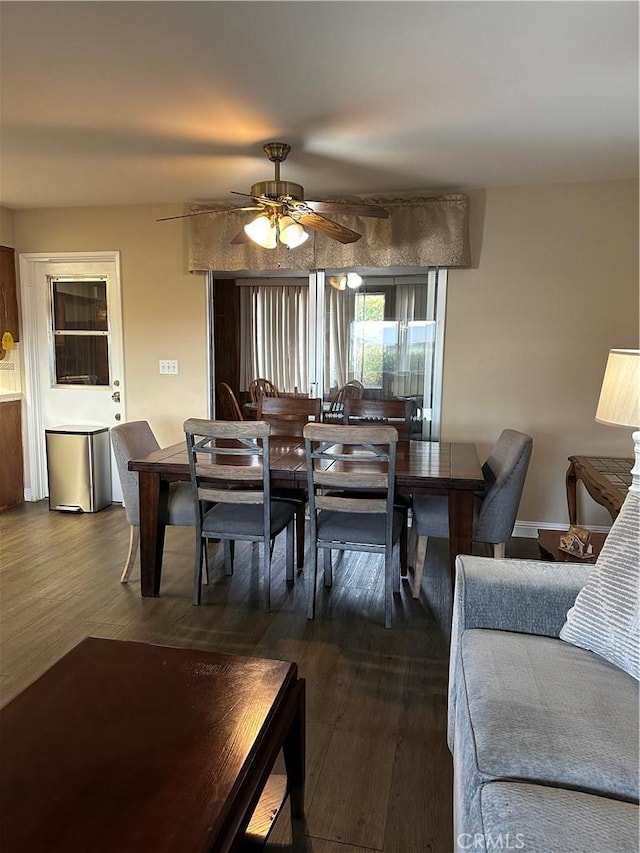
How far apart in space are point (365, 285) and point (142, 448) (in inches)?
84.3

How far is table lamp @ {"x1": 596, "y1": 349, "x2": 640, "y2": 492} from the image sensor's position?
1.81 metres

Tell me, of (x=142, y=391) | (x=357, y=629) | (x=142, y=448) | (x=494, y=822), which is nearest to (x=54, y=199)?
(x=142, y=391)

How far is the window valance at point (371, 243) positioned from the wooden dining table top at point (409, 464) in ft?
4.81

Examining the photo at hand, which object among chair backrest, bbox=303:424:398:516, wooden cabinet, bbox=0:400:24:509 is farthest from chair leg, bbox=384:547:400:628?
wooden cabinet, bbox=0:400:24:509

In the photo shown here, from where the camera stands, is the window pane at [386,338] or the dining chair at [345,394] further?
the dining chair at [345,394]

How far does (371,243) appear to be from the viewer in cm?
406

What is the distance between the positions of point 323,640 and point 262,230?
216 centimetres

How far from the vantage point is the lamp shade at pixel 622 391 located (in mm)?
1824

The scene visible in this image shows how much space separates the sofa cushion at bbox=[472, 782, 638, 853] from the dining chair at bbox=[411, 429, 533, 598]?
175cm

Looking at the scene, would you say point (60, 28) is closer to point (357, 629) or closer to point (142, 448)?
point (142, 448)

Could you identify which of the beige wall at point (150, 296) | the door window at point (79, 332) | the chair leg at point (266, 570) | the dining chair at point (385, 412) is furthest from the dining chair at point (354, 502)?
the door window at point (79, 332)

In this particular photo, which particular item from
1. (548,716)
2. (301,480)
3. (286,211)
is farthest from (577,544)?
(286,211)

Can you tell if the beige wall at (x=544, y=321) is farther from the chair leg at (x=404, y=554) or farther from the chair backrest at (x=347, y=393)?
the chair leg at (x=404, y=554)

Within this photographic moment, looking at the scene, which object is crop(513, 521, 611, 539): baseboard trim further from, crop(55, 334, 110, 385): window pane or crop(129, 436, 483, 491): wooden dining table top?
crop(55, 334, 110, 385): window pane
